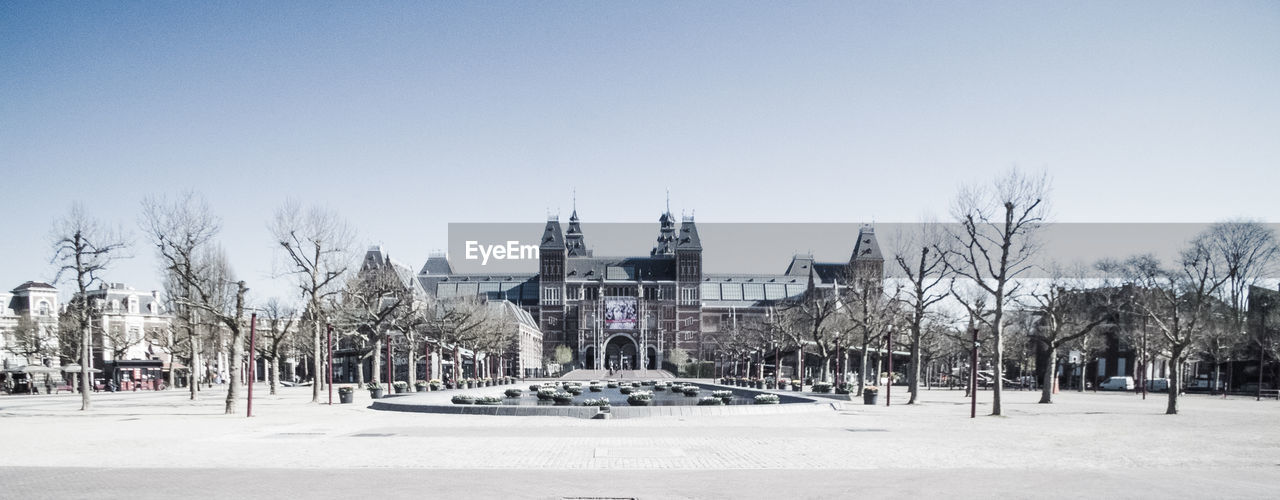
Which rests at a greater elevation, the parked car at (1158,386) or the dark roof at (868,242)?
the dark roof at (868,242)

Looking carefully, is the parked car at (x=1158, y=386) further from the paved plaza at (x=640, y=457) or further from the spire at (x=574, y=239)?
the spire at (x=574, y=239)

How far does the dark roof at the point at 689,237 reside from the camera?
468ft

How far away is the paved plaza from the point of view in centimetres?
1273

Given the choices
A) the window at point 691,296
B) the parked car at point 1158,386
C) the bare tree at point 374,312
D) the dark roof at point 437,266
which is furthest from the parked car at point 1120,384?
the dark roof at point 437,266

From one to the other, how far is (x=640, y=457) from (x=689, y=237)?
127 meters

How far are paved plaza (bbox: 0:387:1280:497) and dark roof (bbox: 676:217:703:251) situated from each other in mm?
114377

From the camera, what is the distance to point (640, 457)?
1650cm

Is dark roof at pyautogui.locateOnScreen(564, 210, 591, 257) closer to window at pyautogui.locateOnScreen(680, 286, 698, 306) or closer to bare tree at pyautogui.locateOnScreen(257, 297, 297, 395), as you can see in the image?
window at pyautogui.locateOnScreen(680, 286, 698, 306)

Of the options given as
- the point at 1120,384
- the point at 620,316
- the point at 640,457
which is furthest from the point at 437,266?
the point at 640,457

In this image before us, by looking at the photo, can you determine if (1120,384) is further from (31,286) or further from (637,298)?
(31,286)

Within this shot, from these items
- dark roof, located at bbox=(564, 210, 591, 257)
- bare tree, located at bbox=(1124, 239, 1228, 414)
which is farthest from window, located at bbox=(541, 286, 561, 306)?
bare tree, located at bbox=(1124, 239, 1228, 414)

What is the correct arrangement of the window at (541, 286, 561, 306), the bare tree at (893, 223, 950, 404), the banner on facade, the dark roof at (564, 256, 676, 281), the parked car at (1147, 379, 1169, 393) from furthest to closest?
the dark roof at (564, 256, 676, 281) → the window at (541, 286, 561, 306) → the banner on facade → the parked car at (1147, 379, 1169, 393) → the bare tree at (893, 223, 950, 404)

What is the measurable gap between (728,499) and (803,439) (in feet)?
30.9

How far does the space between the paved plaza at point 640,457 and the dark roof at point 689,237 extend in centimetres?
11438
